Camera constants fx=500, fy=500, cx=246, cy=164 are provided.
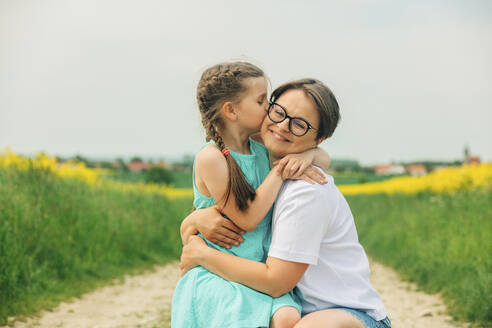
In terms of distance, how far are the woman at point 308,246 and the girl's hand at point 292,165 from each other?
5 centimetres

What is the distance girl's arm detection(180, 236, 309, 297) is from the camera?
84.3 inches

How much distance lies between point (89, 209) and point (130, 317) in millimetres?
2485

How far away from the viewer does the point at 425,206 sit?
8703 mm

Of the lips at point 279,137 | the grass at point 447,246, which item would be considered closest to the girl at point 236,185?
the lips at point 279,137

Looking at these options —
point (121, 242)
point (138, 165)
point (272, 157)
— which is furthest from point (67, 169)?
point (272, 157)

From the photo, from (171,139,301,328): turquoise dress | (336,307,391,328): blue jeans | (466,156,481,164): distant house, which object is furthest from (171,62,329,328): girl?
(466,156,481,164): distant house

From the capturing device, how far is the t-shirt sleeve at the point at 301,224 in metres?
2.12

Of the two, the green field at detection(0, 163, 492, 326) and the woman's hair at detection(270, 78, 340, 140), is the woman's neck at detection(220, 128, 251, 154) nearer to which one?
the woman's hair at detection(270, 78, 340, 140)

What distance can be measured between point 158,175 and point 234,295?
14.7 m

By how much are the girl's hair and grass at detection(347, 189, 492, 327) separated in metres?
3.30

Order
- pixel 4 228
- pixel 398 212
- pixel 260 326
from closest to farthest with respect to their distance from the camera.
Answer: pixel 260 326 < pixel 4 228 < pixel 398 212

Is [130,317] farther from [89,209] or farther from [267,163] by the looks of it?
[267,163]

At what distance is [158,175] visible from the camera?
54.6ft

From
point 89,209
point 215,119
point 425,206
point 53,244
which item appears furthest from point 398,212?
point 215,119
